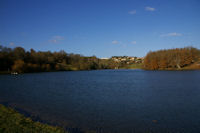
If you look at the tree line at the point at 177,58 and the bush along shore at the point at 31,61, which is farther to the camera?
the tree line at the point at 177,58

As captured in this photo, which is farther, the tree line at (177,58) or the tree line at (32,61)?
the tree line at (177,58)

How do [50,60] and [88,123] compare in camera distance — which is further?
[50,60]

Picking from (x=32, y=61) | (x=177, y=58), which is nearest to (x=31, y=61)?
(x=32, y=61)

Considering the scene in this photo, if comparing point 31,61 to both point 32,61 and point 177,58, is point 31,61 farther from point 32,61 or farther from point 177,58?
point 177,58

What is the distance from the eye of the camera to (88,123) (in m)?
9.92

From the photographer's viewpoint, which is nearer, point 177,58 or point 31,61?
point 177,58

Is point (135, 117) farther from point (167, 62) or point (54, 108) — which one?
point (167, 62)

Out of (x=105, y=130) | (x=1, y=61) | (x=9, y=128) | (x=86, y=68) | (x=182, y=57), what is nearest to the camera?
(x=9, y=128)

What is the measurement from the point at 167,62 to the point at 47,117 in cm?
9793

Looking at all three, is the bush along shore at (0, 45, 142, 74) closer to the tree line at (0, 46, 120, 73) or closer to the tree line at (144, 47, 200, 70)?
the tree line at (0, 46, 120, 73)

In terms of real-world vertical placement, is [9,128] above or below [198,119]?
above

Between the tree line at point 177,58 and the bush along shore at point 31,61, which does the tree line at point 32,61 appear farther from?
the tree line at point 177,58

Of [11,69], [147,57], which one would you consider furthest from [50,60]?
[147,57]

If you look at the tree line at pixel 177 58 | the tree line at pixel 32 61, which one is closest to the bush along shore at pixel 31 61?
the tree line at pixel 32 61
